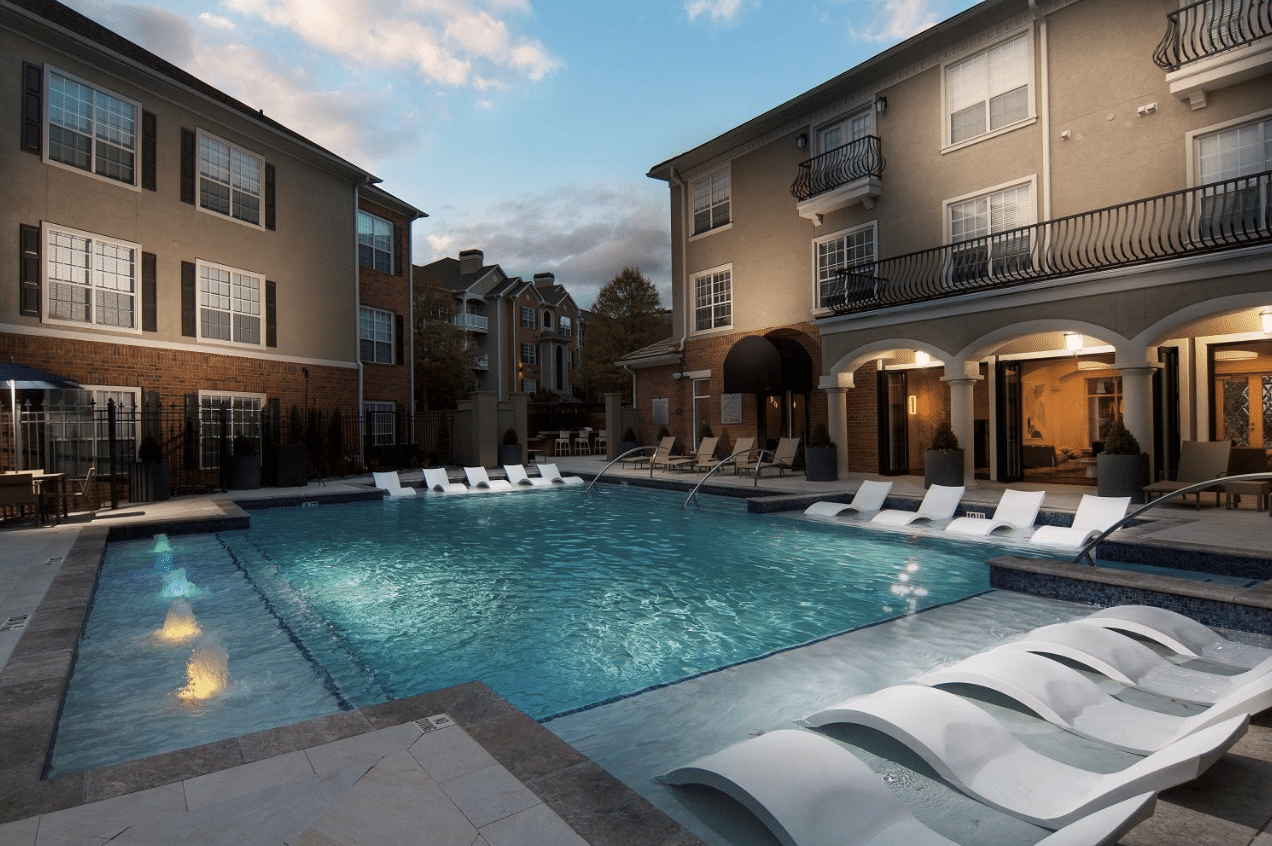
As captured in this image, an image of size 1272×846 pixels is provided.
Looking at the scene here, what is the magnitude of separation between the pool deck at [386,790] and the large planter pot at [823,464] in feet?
43.9

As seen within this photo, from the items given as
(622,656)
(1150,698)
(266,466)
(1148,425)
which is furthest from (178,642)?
(1148,425)

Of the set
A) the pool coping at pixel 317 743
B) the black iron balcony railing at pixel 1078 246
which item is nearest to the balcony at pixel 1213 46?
the black iron balcony railing at pixel 1078 246

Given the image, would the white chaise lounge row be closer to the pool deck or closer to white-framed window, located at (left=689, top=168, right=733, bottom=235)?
the pool deck

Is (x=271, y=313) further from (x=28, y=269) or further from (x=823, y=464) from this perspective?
(x=823, y=464)

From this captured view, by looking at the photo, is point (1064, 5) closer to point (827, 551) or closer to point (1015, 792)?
point (827, 551)

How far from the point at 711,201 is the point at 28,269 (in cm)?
1816

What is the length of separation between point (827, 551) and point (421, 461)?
1648cm

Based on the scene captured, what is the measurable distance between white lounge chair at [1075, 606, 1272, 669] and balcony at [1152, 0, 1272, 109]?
1169 cm

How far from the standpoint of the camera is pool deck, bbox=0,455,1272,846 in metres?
2.61

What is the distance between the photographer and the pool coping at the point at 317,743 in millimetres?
2701

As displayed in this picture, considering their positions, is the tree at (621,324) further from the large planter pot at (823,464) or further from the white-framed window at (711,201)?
the large planter pot at (823,464)

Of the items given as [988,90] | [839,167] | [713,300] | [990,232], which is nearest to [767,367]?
[713,300]

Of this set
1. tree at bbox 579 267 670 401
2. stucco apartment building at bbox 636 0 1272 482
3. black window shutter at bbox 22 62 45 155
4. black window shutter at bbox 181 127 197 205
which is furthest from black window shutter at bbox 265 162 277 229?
tree at bbox 579 267 670 401

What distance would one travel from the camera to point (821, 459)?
675 inches
